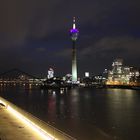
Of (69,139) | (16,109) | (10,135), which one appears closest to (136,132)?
(16,109)

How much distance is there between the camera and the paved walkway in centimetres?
1354

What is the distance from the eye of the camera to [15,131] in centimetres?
1511

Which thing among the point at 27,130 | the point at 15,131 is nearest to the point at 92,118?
the point at 27,130

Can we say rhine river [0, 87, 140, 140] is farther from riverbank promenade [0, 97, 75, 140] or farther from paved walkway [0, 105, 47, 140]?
paved walkway [0, 105, 47, 140]

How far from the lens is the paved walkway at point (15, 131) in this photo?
13538mm

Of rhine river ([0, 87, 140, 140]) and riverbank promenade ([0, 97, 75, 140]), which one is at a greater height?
riverbank promenade ([0, 97, 75, 140])

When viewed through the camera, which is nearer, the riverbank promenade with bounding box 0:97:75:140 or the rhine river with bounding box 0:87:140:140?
the riverbank promenade with bounding box 0:97:75:140

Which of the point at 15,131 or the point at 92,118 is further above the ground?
the point at 15,131

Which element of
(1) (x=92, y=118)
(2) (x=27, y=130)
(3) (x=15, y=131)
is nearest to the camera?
(3) (x=15, y=131)

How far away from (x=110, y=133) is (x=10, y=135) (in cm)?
1475

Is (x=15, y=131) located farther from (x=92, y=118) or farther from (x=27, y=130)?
(x=92, y=118)

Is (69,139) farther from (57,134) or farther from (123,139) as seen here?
(123,139)

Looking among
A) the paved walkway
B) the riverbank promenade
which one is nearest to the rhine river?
the riverbank promenade

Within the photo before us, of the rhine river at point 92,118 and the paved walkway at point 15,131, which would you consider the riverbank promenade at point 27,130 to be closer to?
the paved walkway at point 15,131
